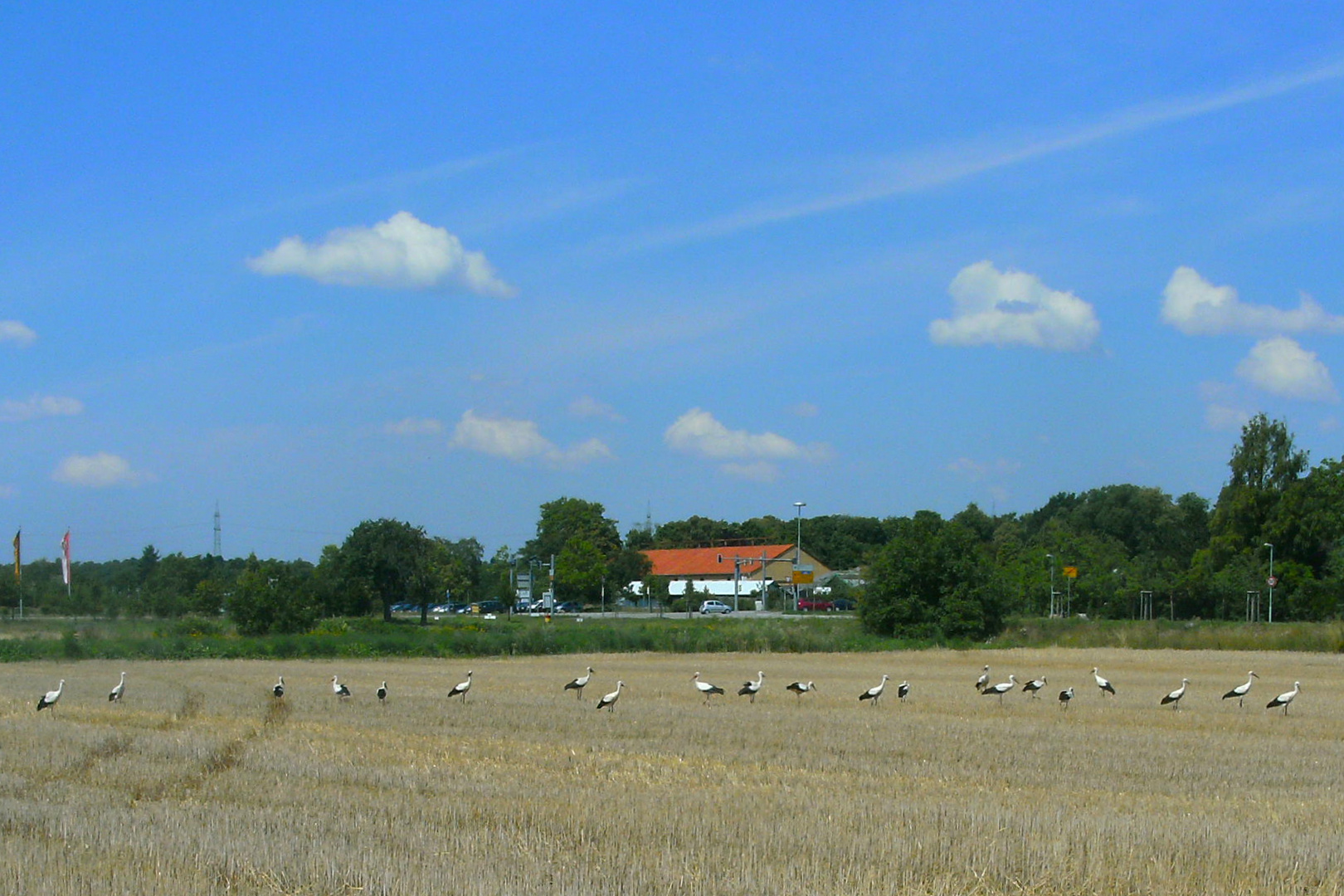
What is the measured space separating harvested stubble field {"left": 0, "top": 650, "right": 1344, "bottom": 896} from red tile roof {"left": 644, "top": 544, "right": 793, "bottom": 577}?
430 ft

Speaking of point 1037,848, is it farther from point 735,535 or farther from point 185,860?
point 735,535

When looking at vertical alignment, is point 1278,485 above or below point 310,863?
above

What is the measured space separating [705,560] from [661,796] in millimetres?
152285

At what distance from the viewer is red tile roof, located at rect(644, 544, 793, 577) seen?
160m

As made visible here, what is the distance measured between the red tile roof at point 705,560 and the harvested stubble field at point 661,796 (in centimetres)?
13101

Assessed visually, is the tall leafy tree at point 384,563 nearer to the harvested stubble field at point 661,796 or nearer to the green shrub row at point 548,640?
the green shrub row at point 548,640

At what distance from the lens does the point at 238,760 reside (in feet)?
53.9

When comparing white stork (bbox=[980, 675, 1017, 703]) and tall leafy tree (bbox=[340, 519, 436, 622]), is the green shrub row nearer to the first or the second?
tall leafy tree (bbox=[340, 519, 436, 622])

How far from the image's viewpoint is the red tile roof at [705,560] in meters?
160

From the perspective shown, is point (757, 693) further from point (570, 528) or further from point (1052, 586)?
point (570, 528)

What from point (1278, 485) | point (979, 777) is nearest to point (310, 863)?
point (979, 777)

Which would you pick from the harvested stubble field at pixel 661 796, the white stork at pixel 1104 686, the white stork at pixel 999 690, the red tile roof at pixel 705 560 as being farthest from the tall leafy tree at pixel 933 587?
the red tile roof at pixel 705 560

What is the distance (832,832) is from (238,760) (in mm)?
8987

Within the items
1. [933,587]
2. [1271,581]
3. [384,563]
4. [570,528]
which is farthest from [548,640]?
[570,528]
